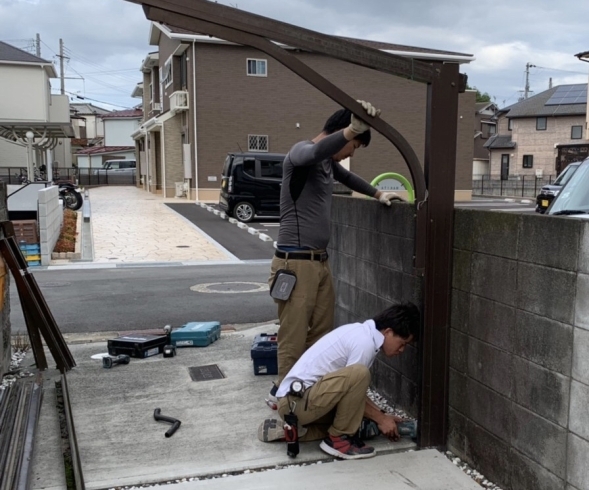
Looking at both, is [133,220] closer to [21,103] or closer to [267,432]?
[21,103]

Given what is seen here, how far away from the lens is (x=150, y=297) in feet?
26.6

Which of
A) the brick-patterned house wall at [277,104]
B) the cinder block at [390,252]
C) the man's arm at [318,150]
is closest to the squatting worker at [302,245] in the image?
the man's arm at [318,150]

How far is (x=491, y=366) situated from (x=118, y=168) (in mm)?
46990

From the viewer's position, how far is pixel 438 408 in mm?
3457

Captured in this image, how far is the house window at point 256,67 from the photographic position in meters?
24.9

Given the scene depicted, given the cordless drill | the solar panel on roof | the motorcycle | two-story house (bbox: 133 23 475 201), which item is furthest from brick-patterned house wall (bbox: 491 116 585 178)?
the cordless drill

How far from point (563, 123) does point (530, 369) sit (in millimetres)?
44251

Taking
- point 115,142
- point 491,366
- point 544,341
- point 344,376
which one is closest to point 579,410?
point 544,341

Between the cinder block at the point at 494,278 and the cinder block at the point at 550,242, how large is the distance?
0.38ft

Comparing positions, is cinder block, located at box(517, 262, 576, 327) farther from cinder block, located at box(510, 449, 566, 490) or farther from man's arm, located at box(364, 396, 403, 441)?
man's arm, located at box(364, 396, 403, 441)

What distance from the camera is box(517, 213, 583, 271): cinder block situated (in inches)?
97.3

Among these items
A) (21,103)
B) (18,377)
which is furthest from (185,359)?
(21,103)

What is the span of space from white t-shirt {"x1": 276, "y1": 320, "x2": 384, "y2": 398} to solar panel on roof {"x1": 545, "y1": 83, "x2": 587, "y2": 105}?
4369 centimetres

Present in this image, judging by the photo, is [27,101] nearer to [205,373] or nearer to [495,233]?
[205,373]
